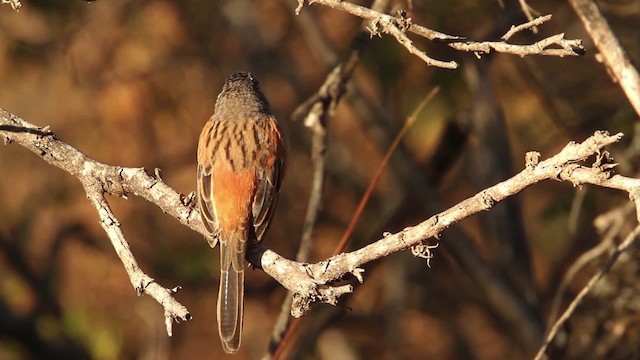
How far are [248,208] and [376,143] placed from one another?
300 centimetres

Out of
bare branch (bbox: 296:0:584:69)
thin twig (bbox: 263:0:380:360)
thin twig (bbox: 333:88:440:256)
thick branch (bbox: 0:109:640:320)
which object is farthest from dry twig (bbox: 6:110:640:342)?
thin twig (bbox: 263:0:380:360)

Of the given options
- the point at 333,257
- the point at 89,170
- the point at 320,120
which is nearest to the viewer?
the point at 333,257

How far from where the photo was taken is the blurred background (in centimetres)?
768

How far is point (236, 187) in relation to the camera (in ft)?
16.6

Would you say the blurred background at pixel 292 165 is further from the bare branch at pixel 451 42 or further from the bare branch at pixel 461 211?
the bare branch at pixel 461 211

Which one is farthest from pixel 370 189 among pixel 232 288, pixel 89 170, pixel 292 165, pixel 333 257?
pixel 292 165

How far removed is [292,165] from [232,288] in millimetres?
4730

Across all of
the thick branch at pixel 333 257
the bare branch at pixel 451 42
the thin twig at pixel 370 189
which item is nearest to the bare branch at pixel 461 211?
the thick branch at pixel 333 257

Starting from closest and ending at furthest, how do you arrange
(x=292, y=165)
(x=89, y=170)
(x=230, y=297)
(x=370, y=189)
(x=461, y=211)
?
1. (x=461, y=211)
2. (x=89, y=170)
3. (x=230, y=297)
4. (x=370, y=189)
5. (x=292, y=165)

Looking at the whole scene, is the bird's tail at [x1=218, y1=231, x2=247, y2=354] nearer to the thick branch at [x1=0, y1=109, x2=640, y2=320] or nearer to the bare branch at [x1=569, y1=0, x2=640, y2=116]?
Result: the thick branch at [x1=0, y1=109, x2=640, y2=320]

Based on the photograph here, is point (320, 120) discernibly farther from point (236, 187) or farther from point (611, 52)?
point (611, 52)

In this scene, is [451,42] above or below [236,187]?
below

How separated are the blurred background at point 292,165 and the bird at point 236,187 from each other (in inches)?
85.5

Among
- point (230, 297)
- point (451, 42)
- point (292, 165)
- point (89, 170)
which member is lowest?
point (451, 42)
